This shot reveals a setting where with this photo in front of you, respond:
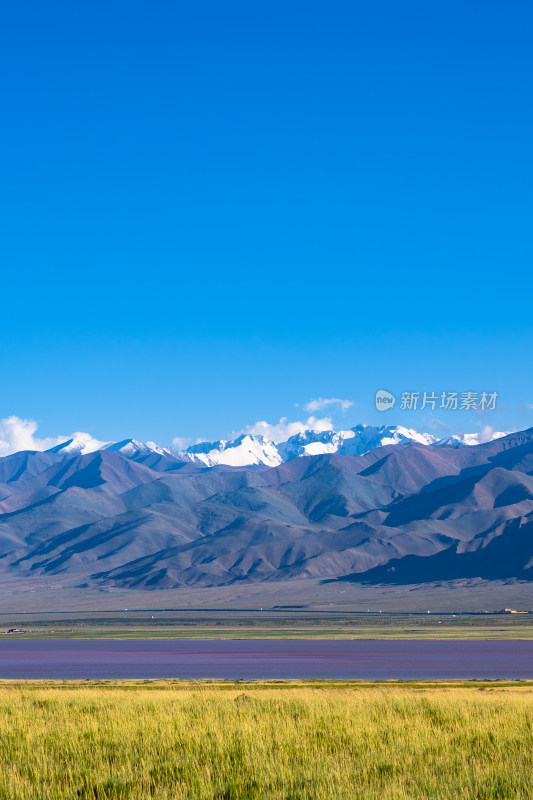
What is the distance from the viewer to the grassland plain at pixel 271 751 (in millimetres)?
16750

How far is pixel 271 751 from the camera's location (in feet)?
65.9

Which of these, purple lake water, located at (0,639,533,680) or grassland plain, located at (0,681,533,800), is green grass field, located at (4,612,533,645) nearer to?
purple lake water, located at (0,639,533,680)

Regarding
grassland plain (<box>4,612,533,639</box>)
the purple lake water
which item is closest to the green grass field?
grassland plain (<box>4,612,533,639</box>)

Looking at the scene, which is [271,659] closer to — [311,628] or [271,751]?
[271,751]

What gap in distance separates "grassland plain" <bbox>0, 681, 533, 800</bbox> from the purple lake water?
36.5 meters

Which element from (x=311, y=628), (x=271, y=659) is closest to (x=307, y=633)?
(x=311, y=628)

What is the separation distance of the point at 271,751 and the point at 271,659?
230 ft

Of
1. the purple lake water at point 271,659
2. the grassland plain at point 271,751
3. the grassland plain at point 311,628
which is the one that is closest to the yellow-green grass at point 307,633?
the grassland plain at point 311,628

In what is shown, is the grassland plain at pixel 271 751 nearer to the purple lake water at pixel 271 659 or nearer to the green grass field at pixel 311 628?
the purple lake water at pixel 271 659

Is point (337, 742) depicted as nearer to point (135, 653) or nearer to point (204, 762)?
point (204, 762)

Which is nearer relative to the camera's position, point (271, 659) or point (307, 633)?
point (271, 659)

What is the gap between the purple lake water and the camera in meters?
68.1

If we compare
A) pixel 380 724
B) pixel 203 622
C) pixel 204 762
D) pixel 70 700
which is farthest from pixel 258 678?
pixel 203 622

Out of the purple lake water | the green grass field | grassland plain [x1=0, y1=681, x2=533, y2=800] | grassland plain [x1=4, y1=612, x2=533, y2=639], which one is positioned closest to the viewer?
grassland plain [x1=0, y1=681, x2=533, y2=800]
